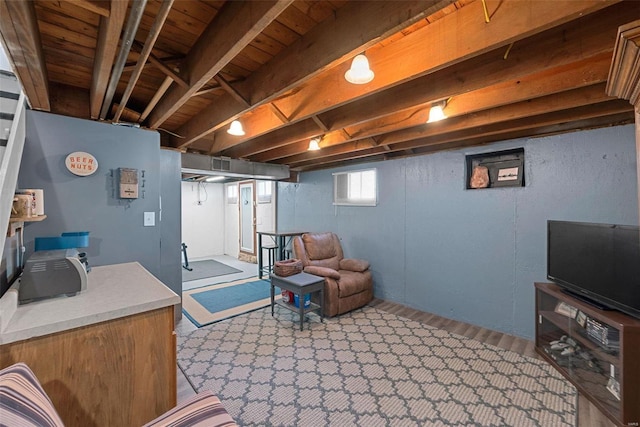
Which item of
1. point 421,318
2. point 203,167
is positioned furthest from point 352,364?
point 203,167

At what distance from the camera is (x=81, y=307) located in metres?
1.19

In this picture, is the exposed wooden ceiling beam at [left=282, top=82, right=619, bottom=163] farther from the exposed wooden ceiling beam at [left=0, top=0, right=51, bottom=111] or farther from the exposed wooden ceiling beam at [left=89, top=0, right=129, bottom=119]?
the exposed wooden ceiling beam at [left=0, top=0, right=51, bottom=111]

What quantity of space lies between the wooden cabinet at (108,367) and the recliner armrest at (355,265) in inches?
111

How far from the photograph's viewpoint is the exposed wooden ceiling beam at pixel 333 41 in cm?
109

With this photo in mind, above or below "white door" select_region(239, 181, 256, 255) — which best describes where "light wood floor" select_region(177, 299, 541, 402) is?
below

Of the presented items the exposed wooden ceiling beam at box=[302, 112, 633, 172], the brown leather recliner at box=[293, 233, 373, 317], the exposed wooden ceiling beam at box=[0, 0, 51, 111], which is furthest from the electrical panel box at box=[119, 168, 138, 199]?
the exposed wooden ceiling beam at box=[302, 112, 633, 172]

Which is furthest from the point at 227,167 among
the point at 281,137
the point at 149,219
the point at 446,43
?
the point at 446,43

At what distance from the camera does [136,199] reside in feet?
7.68

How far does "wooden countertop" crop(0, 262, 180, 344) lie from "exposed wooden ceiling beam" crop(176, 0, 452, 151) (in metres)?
1.36

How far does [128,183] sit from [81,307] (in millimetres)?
1374

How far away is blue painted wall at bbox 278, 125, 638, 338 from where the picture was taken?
2.40 meters

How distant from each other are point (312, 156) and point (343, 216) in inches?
46.4

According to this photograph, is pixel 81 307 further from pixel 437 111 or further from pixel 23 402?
pixel 437 111

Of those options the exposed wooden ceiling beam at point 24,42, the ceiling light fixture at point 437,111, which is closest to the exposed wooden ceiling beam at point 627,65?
the ceiling light fixture at point 437,111
